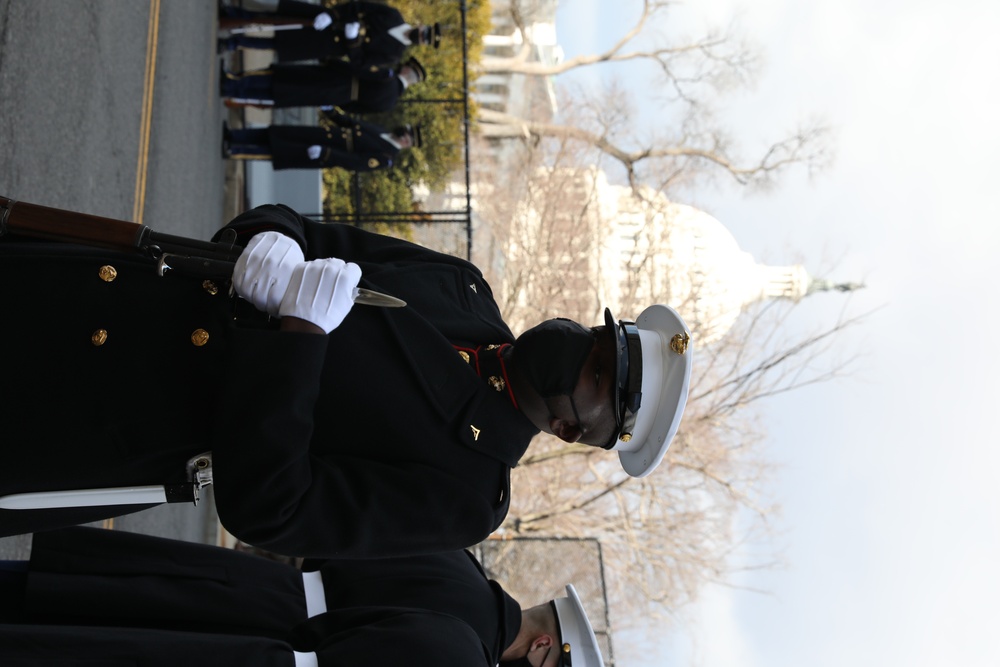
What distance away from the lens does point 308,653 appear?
3.57 m

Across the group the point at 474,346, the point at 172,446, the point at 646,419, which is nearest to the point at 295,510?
the point at 172,446

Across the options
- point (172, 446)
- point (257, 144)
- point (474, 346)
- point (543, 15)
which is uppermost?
point (543, 15)

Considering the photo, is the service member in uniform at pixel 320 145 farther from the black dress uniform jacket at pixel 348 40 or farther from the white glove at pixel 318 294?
the white glove at pixel 318 294

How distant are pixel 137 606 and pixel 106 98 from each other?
15.5ft

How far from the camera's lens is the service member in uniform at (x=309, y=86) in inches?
419

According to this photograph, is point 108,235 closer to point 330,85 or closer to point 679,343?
point 679,343

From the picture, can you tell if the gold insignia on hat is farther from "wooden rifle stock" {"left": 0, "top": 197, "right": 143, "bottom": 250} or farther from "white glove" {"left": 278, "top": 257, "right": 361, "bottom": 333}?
"wooden rifle stock" {"left": 0, "top": 197, "right": 143, "bottom": 250}

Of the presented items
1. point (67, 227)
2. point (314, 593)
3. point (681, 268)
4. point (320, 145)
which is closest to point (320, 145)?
point (320, 145)

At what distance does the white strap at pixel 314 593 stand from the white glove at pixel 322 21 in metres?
7.68

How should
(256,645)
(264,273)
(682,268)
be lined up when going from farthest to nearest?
(682,268)
(256,645)
(264,273)

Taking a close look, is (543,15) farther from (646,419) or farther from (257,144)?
(646,419)

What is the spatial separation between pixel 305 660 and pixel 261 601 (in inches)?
33.5

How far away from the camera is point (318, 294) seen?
8.68ft

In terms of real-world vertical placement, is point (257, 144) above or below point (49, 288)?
above
